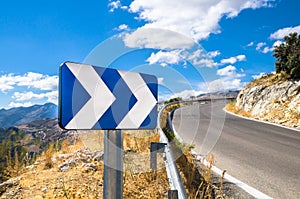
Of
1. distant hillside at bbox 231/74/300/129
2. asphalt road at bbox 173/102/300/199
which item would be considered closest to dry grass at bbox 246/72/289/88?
distant hillside at bbox 231/74/300/129

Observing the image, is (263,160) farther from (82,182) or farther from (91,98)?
(91,98)

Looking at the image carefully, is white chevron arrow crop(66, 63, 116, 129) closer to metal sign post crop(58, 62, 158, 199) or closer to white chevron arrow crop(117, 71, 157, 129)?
metal sign post crop(58, 62, 158, 199)

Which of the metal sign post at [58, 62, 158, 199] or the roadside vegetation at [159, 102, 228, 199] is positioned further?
the roadside vegetation at [159, 102, 228, 199]

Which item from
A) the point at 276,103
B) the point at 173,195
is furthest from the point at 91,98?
the point at 276,103

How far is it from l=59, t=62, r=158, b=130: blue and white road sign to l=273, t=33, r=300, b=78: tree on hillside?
664 inches

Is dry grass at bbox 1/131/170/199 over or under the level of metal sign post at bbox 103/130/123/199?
under

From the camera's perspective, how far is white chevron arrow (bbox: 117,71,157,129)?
1.96m

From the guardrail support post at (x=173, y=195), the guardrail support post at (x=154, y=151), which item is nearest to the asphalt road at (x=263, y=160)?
the guardrail support post at (x=154, y=151)

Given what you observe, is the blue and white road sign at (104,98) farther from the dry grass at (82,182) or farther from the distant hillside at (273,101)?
the distant hillside at (273,101)

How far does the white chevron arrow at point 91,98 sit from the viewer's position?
1.71 metres

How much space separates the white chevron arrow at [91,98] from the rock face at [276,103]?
13355 mm

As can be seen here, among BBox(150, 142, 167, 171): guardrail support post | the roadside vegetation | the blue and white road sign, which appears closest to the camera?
the blue and white road sign

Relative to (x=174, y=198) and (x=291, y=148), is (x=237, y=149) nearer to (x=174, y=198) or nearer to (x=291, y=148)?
(x=291, y=148)

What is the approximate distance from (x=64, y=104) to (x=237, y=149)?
701 cm
